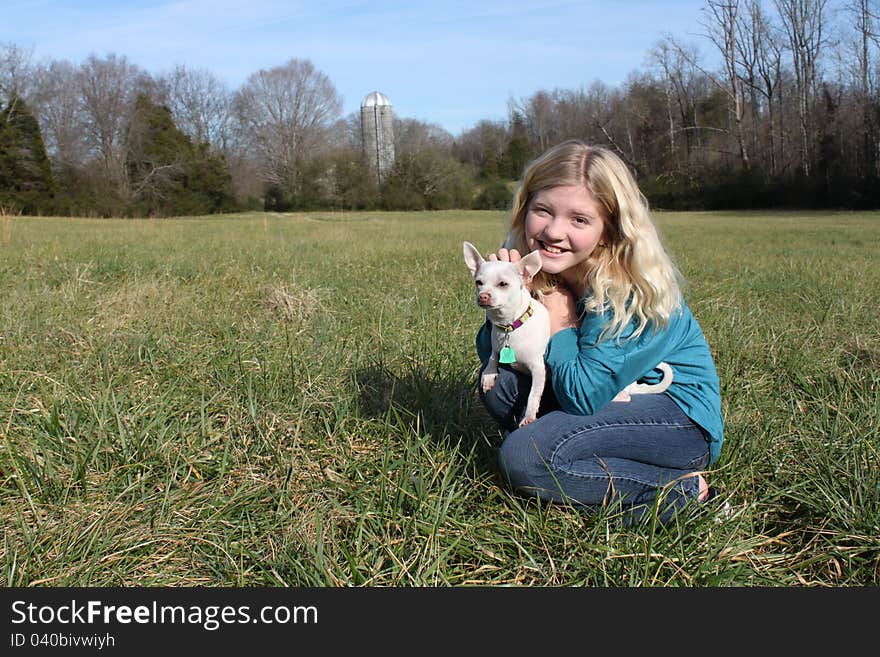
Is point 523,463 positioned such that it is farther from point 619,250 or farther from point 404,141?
point 404,141

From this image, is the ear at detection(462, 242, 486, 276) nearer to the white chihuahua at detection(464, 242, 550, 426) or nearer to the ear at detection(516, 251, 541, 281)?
the white chihuahua at detection(464, 242, 550, 426)

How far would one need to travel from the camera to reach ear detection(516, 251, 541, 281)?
7.48ft

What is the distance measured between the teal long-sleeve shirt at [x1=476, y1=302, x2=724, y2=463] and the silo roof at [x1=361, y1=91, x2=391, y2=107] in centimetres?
4864

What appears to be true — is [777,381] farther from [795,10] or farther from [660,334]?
[795,10]

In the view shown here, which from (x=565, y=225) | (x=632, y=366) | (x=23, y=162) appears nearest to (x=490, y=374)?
(x=632, y=366)

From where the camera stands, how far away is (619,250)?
8.50 ft

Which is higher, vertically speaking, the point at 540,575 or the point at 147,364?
the point at 147,364

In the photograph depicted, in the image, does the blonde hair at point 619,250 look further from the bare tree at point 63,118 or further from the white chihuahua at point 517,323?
the bare tree at point 63,118

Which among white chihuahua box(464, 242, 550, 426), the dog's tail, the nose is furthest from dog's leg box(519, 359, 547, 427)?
the nose

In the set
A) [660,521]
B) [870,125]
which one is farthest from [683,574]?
[870,125]

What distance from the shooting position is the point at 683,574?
2.04m

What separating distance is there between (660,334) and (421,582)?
1.22 m

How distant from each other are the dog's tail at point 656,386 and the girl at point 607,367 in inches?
0.9

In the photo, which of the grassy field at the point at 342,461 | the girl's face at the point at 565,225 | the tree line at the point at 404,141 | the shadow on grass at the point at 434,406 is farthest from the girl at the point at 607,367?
the tree line at the point at 404,141
